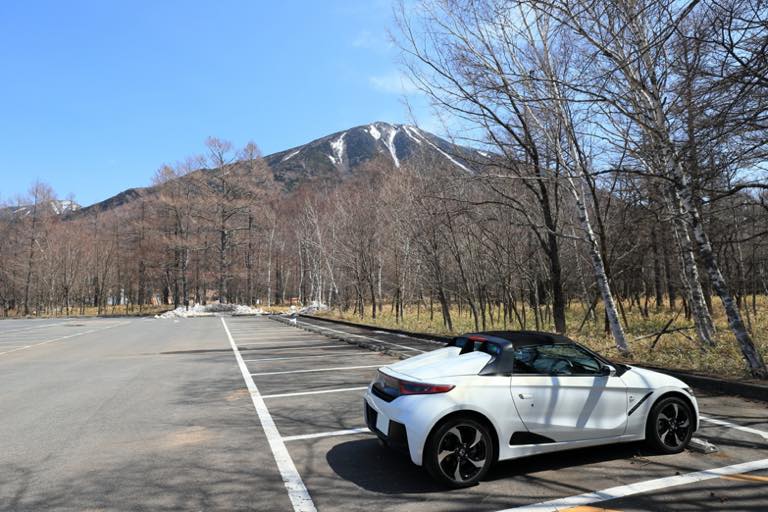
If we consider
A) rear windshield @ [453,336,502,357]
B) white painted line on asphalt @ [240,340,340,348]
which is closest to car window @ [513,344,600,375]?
rear windshield @ [453,336,502,357]

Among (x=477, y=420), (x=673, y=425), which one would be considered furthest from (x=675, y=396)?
(x=477, y=420)

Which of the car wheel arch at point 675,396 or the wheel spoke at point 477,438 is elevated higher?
the car wheel arch at point 675,396

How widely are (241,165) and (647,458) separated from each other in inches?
2057

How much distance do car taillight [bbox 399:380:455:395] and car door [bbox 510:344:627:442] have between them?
661 millimetres

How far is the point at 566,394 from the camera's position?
15.6ft

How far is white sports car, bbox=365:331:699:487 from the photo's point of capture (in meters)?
4.34

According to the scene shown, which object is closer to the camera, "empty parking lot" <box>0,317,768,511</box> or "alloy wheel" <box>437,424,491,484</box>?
"empty parking lot" <box>0,317,768,511</box>

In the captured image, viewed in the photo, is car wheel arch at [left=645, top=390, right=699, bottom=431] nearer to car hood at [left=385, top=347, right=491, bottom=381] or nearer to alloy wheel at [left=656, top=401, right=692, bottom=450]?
alloy wheel at [left=656, top=401, right=692, bottom=450]

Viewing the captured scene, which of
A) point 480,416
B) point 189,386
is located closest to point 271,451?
point 480,416

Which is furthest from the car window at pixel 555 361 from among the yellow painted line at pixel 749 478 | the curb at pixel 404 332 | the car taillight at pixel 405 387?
the curb at pixel 404 332

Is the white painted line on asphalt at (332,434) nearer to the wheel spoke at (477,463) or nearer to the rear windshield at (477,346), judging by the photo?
the rear windshield at (477,346)

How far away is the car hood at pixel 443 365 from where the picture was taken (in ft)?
15.2

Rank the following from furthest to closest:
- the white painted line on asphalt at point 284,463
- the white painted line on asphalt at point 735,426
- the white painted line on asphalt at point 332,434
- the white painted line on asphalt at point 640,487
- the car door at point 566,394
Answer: the white painted line on asphalt at point 332,434, the white painted line on asphalt at point 735,426, the car door at point 566,394, the white painted line on asphalt at point 284,463, the white painted line on asphalt at point 640,487

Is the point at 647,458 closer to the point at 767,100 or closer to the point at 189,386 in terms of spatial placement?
the point at 767,100
